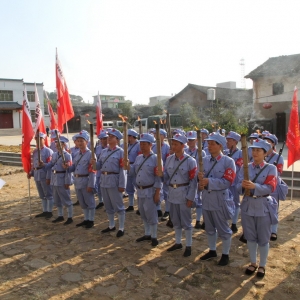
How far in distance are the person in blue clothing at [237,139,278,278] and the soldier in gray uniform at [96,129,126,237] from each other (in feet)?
8.56

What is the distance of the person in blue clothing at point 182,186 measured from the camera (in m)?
5.29

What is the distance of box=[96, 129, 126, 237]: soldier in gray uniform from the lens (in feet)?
21.1

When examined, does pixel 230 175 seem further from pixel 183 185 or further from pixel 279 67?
pixel 279 67

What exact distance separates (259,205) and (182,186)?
4.26 feet

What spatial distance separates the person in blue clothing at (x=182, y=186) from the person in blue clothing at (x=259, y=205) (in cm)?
87

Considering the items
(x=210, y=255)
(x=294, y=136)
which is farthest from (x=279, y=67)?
(x=210, y=255)

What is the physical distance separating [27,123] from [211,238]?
5034 millimetres

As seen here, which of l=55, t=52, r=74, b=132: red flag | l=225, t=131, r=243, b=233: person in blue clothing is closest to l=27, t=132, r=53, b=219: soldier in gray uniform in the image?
l=55, t=52, r=74, b=132: red flag

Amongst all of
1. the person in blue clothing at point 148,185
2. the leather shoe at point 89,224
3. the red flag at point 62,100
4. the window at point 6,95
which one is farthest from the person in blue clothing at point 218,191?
the window at point 6,95

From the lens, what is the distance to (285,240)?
20.3 feet

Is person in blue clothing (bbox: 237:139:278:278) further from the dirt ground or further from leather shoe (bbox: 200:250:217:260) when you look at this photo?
leather shoe (bbox: 200:250:217:260)

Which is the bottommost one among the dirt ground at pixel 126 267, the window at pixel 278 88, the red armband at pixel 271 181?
the dirt ground at pixel 126 267

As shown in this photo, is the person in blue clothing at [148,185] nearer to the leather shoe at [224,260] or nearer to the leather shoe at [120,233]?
the leather shoe at [120,233]

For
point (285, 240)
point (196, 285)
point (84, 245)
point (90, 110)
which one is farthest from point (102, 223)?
point (90, 110)
